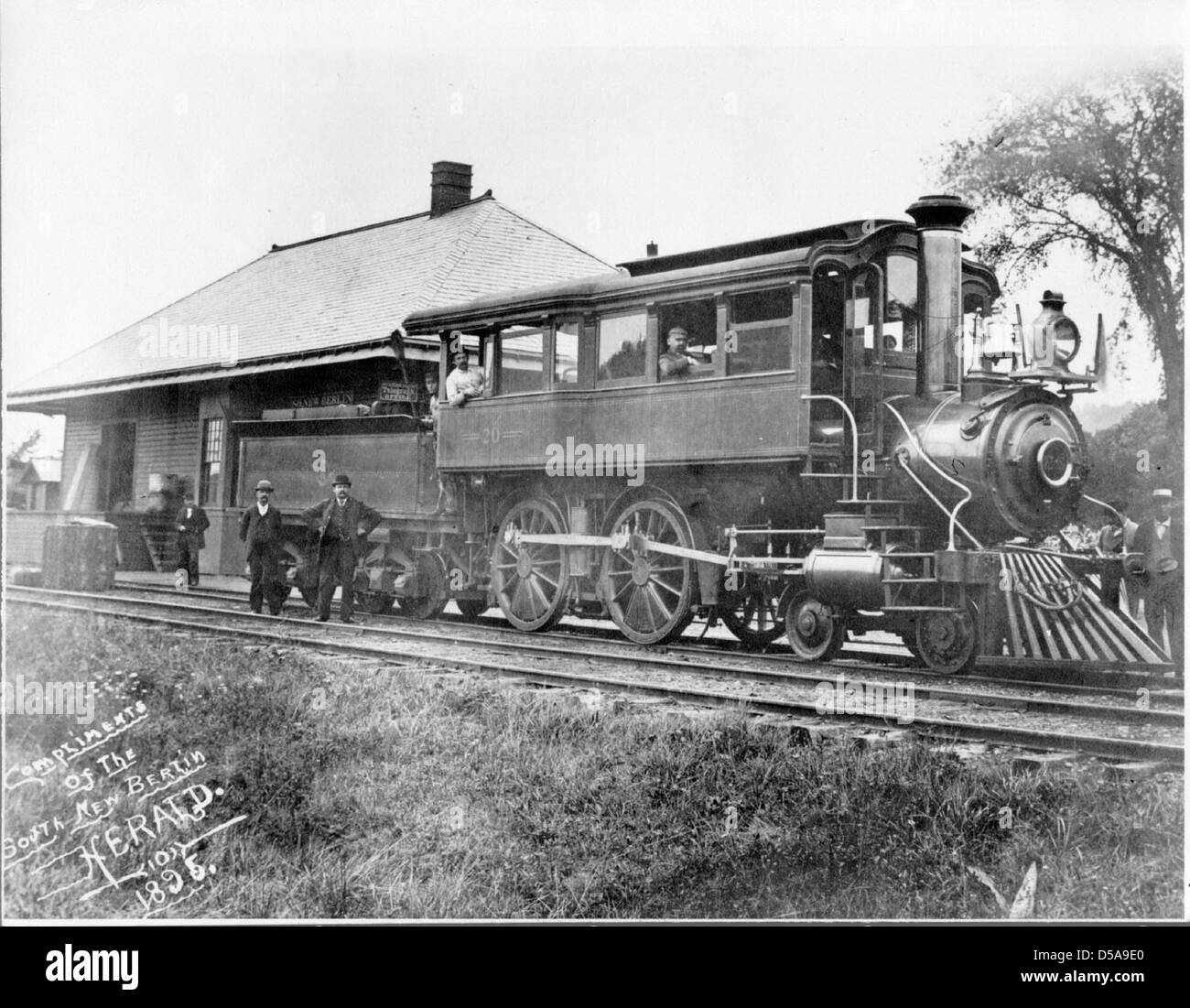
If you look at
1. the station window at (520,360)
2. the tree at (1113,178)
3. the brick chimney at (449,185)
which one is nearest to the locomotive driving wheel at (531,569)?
the station window at (520,360)

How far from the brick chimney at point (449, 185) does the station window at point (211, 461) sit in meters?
2.29

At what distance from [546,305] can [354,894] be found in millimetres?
5155

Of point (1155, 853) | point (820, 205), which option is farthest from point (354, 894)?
point (820, 205)

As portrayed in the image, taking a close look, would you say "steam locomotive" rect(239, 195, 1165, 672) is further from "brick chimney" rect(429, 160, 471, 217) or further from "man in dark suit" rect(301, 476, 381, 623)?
"brick chimney" rect(429, 160, 471, 217)

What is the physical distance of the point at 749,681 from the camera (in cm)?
609

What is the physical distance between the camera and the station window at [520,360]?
8.31 metres

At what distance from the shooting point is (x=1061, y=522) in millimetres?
6410

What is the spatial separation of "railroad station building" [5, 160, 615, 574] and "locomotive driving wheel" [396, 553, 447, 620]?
1.21 metres

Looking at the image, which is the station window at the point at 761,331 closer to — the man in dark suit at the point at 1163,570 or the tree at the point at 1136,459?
the tree at the point at 1136,459

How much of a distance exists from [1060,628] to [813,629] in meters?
1.48

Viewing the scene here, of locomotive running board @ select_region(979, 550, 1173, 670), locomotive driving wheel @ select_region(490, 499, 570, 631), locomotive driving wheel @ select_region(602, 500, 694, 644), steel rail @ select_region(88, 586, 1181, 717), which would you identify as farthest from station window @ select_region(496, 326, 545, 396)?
locomotive running board @ select_region(979, 550, 1173, 670)

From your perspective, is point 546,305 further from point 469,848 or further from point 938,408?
point 469,848

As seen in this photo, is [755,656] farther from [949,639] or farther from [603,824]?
[603,824]

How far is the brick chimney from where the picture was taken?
18.3 ft
